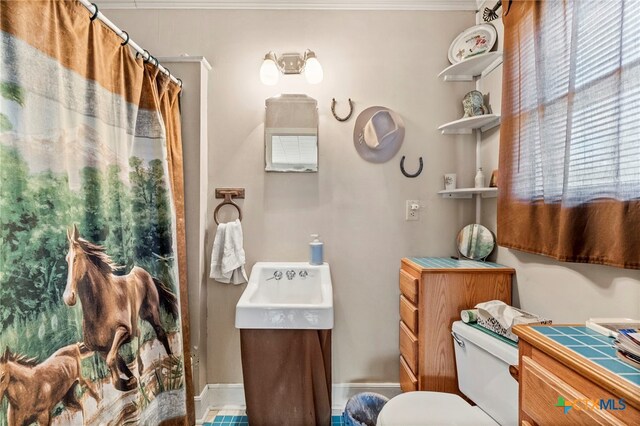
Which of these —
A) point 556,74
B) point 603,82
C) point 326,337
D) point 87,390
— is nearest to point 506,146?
point 556,74

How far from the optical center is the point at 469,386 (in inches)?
50.3

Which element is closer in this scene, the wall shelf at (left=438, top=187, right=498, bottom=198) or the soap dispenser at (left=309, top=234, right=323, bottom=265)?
the wall shelf at (left=438, top=187, right=498, bottom=198)

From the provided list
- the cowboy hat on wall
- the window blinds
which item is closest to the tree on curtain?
the window blinds

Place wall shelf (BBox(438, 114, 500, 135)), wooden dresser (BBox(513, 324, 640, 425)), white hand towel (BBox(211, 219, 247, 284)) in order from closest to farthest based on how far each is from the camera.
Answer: wooden dresser (BBox(513, 324, 640, 425)), wall shelf (BBox(438, 114, 500, 135)), white hand towel (BBox(211, 219, 247, 284))

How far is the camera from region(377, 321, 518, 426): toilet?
3.52 ft

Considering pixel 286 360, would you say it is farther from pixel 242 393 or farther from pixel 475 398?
pixel 475 398

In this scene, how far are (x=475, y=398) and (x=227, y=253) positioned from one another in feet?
4.71

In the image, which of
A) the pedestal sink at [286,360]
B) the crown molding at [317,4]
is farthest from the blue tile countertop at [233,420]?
the crown molding at [317,4]

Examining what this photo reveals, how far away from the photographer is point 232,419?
1.67 metres

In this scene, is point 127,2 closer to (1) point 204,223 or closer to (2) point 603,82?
(1) point 204,223

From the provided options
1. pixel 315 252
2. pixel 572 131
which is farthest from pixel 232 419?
pixel 572 131

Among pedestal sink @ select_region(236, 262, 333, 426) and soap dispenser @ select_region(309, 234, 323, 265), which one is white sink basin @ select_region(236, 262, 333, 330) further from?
pedestal sink @ select_region(236, 262, 333, 426)

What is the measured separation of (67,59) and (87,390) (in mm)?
1152

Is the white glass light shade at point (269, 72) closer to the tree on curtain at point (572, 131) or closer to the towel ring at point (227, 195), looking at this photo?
the towel ring at point (227, 195)
